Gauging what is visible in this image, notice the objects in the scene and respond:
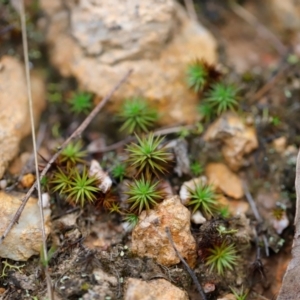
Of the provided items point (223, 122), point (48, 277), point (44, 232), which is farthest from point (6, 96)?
point (223, 122)

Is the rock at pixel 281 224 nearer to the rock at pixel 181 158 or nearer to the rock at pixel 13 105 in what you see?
the rock at pixel 181 158

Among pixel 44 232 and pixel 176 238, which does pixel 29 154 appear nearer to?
pixel 44 232

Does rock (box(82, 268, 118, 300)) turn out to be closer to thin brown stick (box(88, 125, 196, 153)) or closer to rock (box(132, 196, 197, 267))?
rock (box(132, 196, 197, 267))

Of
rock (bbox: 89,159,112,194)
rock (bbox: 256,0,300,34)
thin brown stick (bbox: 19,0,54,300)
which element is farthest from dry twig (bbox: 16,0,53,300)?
rock (bbox: 256,0,300,34)

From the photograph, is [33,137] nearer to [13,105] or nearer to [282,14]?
[13,105]

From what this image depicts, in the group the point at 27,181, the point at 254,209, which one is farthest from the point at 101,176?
the point at 254,209

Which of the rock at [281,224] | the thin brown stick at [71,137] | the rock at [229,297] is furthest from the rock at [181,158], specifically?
the rock at [229,297]
